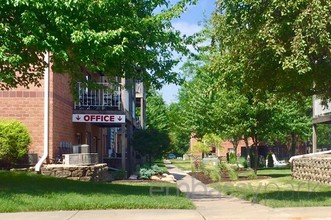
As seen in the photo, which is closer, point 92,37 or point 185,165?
point 92,37

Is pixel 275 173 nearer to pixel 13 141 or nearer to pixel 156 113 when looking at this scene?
pixel 13 141

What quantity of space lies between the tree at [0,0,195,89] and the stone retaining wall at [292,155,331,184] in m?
8.35

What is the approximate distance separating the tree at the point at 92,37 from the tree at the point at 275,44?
1608mm

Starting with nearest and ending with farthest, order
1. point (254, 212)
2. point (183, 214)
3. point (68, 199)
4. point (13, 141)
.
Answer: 1. point (183, 214)
2. point (254, 212)
3. point (68, 199)
4. point (13, 141)

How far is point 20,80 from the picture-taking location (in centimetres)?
1538

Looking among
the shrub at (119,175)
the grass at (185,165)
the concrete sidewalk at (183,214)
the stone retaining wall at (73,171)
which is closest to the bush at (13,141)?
the stone retaining wall at (73,171)

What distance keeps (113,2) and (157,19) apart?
1694mm

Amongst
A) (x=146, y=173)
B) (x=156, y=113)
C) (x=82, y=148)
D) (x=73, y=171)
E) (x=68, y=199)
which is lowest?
(x=68, y=199)

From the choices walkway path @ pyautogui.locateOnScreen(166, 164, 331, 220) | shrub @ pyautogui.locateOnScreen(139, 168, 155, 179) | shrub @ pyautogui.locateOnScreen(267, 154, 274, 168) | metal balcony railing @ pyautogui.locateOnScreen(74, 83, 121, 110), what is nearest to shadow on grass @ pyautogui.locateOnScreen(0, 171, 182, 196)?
walkway path @ pyautogui.locateOnScreen(166, 164, 331, 220)

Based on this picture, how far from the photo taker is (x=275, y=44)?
12.2 m

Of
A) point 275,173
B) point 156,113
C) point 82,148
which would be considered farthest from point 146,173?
point 156,113

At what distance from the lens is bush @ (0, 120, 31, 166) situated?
18658mm

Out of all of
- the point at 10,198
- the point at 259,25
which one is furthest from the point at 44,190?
the point at 259,25

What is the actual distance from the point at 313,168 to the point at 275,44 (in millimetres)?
11435
